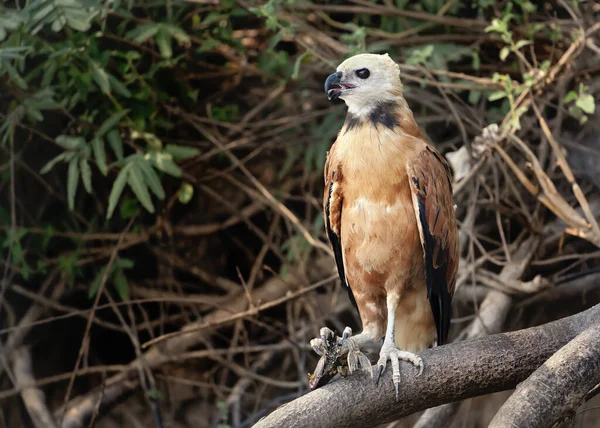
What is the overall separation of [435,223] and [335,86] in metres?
0.54

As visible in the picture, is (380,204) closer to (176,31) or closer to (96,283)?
(176,31)

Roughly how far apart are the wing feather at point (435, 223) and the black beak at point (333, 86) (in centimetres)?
33

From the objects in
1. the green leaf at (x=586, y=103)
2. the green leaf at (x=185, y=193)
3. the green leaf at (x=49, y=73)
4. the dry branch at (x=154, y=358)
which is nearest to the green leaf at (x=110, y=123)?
the green leaf at (x=49, y=73)

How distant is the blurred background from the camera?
3.38 metres

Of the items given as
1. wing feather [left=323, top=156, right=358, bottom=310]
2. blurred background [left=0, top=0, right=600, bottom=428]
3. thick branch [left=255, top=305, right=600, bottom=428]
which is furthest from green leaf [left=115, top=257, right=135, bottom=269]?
thick branch [left=255, top=305, right=600, bottom=428]

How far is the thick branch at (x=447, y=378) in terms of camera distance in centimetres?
203

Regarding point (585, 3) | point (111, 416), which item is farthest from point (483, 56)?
point (111, 416)

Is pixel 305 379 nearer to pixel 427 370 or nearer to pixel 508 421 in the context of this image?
pixel 427 370

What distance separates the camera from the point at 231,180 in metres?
4.07

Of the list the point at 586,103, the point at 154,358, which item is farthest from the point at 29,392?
the point at 586,103

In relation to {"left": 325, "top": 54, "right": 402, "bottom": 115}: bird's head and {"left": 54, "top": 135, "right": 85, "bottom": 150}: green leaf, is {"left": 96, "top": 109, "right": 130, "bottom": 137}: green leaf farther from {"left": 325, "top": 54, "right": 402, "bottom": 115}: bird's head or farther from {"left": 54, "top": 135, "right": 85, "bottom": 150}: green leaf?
{"left": 325, "top": 54, "right": 402, "bottom": 115}: bird's head

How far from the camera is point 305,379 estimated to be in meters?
3.71

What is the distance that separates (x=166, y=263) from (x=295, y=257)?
0.73 metres

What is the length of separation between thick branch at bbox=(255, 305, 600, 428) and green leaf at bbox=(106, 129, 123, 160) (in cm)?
176
